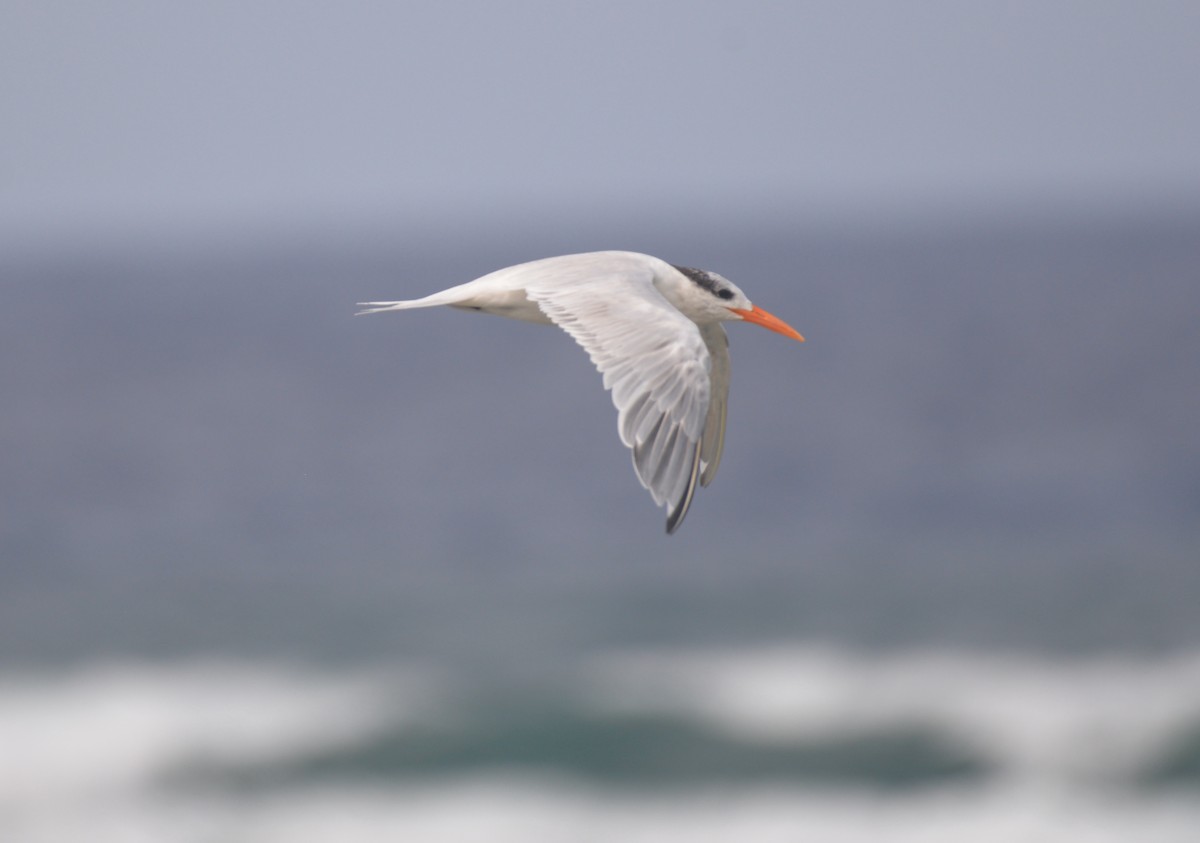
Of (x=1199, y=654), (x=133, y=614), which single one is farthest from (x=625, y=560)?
(x=1199, y=654)

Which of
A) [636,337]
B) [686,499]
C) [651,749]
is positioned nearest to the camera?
[686,499]

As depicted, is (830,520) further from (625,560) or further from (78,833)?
(78,833)

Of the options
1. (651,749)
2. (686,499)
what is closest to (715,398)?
(686,499)

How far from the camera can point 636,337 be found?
8852 millimetres

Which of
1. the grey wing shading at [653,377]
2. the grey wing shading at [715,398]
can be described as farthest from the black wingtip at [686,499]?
the grey wing shading at [715,398]

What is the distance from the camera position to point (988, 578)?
106 feet

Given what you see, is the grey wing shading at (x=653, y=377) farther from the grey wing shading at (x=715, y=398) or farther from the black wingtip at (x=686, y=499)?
the grey wing shading at (x=715, y=398)

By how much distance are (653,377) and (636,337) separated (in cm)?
27

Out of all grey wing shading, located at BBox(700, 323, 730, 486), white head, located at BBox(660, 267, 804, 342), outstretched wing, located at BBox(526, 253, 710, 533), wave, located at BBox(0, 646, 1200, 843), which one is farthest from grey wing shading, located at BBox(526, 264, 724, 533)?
wave, located at BBox(0, 646, 1200, 843)

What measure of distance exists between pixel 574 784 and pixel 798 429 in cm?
2813

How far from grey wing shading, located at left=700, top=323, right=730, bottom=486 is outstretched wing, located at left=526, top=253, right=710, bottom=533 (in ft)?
4.25

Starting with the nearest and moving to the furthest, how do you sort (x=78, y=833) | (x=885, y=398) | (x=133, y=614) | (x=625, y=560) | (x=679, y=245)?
(x=78, y=833), (x=133, y=614), (x=625, y=560), (x=885, y=398), (x=679, y=245)

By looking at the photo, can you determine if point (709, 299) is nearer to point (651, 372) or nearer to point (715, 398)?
point (715, 398)

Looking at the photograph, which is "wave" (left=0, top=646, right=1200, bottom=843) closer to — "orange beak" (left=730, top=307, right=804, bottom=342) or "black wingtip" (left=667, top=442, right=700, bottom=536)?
"orange beak" (left=730, top=307, right=804, bottom=342)
